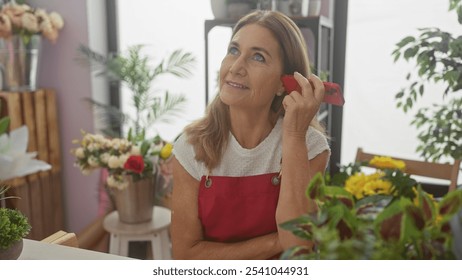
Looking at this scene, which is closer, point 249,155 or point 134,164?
point 249,155

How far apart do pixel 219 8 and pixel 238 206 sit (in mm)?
341

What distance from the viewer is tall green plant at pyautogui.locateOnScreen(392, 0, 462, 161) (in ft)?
2.41

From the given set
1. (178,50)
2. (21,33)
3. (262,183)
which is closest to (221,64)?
(262,183)

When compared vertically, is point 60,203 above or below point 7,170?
below

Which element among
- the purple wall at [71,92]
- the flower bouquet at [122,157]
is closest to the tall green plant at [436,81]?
the flower bouquet at [122,157]

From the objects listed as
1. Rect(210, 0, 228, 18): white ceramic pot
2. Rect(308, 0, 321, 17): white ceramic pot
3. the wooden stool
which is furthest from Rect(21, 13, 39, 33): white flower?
Rect(308, 0, 321, 17): white ceramic pot

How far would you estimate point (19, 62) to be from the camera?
1600mm

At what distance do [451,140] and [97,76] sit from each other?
3.87 ft

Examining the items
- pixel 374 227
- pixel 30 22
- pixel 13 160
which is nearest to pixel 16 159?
pixel 13 160

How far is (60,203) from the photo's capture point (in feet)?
5.63

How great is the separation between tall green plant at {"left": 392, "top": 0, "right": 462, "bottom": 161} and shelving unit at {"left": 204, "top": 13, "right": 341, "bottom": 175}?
139 millimetres

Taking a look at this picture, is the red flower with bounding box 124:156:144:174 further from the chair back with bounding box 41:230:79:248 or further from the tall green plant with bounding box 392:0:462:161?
the tall green plant with bounding box 392:0:462:161

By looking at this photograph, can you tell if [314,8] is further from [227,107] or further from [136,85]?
[136,85]
